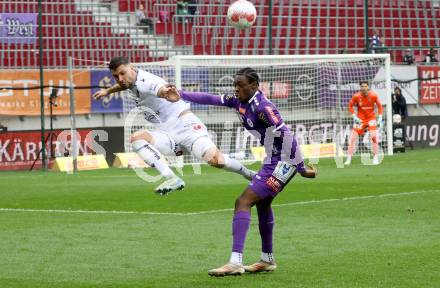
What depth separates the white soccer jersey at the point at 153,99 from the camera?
44.2ft

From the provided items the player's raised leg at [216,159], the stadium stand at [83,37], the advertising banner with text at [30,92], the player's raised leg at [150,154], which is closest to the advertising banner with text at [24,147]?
the advertising banner with text at [30,92]

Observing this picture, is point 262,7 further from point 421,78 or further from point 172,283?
point 172,283

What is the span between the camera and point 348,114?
1267 inches

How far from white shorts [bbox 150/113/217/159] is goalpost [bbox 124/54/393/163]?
1441cm

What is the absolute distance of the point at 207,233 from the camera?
45.4 ft

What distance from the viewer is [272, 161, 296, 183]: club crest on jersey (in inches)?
413

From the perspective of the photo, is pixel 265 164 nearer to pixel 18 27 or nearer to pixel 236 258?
pixel 236 258

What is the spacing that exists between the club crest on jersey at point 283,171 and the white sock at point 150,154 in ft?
9.93

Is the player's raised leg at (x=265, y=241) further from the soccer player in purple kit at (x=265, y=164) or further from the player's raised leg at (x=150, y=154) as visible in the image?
the player's raised leg at (x=150, y=154)

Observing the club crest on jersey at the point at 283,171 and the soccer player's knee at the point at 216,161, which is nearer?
the club crest on jersey at the point at 283,171

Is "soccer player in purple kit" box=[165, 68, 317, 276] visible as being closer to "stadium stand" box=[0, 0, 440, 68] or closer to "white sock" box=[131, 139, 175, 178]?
"white sock" box=[131, 139, 175, 178]

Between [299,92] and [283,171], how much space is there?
68.0 feet

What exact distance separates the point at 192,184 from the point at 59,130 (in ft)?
27.3

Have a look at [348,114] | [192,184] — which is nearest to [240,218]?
[192,184]
